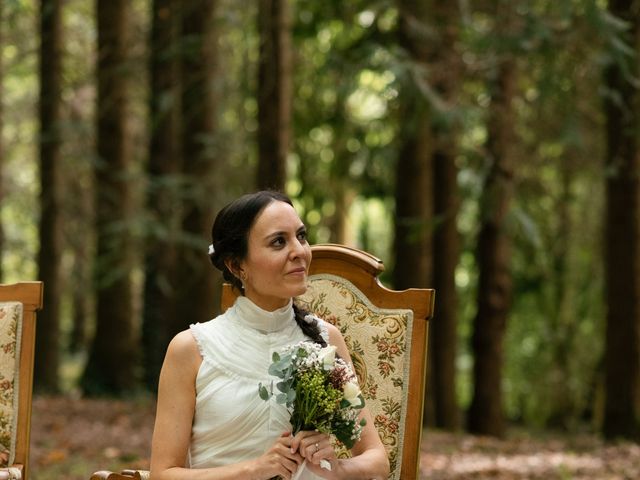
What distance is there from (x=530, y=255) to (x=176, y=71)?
506cm

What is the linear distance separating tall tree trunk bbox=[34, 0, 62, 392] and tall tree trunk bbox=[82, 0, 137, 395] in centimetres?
59

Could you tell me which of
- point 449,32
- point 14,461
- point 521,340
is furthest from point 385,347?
point 521,340

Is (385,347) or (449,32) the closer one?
(385,347)

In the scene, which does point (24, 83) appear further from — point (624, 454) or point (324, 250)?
point (324, 250)

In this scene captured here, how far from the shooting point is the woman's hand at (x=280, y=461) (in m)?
3.07

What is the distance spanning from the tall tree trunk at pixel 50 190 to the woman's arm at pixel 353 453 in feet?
36.7

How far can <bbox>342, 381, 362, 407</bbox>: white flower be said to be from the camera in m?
3.07

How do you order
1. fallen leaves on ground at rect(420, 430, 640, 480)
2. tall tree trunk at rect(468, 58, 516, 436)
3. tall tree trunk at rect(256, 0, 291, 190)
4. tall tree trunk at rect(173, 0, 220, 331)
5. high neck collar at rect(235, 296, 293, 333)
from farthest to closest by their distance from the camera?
tall tree trunk at rect(173, 0, 220, 331) < tall tree trunk at rect(468, 58, 516, 436) < tall tree trunk at rect(256, 0, 291, 190) < fallen leaves on ground at rect(420, 430, 640, 480) < high neck collar at rect(235, 296, 293, 333)

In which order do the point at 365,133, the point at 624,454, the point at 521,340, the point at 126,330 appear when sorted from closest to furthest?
1. the point at 624,454
2. the point at 365,133
3. the point at 126,330
4. the point at 521,340

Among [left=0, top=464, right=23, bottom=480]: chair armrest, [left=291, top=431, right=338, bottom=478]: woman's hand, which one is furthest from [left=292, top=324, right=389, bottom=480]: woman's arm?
[left=0, top=464, right=23, bottom=480]: chair armrest

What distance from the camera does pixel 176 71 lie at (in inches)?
533

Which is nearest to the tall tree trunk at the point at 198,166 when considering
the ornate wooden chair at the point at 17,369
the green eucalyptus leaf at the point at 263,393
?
the ornate wooden chair at the point at 17,369

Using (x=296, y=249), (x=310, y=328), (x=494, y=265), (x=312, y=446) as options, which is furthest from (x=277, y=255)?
Answer: (x=494, y=265)

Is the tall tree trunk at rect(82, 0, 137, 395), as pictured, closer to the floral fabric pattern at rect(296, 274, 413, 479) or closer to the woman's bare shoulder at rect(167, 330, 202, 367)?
the floral fabric pattern at rect(296, 274, 413, 479)
